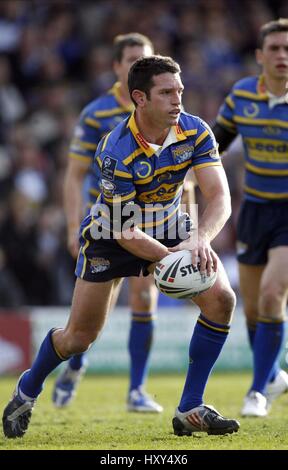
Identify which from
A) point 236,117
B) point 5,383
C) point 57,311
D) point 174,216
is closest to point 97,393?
point 5,383

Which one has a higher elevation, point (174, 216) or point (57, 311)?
point (174, 216)

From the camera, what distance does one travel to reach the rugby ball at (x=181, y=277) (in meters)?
5.61

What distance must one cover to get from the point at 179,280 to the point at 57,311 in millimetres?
6786

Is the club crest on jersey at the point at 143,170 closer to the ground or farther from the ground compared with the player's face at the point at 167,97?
closer to the ground

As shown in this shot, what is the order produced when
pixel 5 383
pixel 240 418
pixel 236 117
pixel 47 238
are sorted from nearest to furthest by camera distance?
1. pixel 240 418
2. pixel 236 117
3. pixel 5 383
4. pixel 47 238

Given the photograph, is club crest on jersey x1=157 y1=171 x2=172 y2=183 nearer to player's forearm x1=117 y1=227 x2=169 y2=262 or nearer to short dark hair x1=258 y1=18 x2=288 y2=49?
player's forearm x1=117 y1=227 x2=169 y2=262

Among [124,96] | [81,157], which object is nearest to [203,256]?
[81,157]

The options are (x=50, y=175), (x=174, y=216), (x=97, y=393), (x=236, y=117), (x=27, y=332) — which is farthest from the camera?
(x=50, y=175)

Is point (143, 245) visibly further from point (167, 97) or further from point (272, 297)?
point (272, 297)

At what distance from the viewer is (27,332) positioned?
12.2 metres

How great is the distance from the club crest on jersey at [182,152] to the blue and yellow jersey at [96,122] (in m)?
2.33

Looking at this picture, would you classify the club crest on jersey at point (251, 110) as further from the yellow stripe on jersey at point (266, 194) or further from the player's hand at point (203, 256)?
the player's hand at point (203, 256)

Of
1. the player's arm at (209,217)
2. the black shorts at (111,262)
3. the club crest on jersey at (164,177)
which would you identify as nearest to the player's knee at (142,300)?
the black shorts at (111,262)

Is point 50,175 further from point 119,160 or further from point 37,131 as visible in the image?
point 119,160
